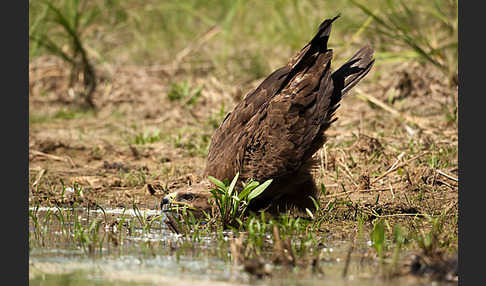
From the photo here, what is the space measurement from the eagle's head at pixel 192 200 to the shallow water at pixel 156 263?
0.92ft

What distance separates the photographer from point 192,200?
16.4 feet

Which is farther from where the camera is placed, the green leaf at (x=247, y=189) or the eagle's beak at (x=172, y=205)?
the eagle's beak at (x=172, y=205)

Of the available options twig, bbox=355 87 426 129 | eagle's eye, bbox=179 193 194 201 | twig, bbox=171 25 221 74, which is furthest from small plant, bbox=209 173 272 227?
twig, bbox=171 25 221 74

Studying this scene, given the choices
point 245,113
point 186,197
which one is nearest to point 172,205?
point 186,197

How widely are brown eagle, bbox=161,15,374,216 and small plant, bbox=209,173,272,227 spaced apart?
0.60 feet

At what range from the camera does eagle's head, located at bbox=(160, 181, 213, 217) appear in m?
4.89

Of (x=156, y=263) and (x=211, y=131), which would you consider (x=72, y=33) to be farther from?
(x=156, y=263)

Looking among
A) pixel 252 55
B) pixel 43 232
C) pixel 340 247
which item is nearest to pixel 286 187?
pixel 340 247

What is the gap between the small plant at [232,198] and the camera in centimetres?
465

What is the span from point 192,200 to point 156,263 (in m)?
1.21

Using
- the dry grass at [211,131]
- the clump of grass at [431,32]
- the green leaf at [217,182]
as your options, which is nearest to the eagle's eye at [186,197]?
the green leaf at [217,182]

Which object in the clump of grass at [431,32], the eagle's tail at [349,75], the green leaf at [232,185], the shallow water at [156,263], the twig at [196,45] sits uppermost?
the twig at [196,45]

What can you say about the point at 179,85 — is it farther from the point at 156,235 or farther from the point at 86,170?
the point at 156,235

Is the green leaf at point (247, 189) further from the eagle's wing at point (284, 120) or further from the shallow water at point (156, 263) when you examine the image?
the eagle's wing at point (284, 120)
